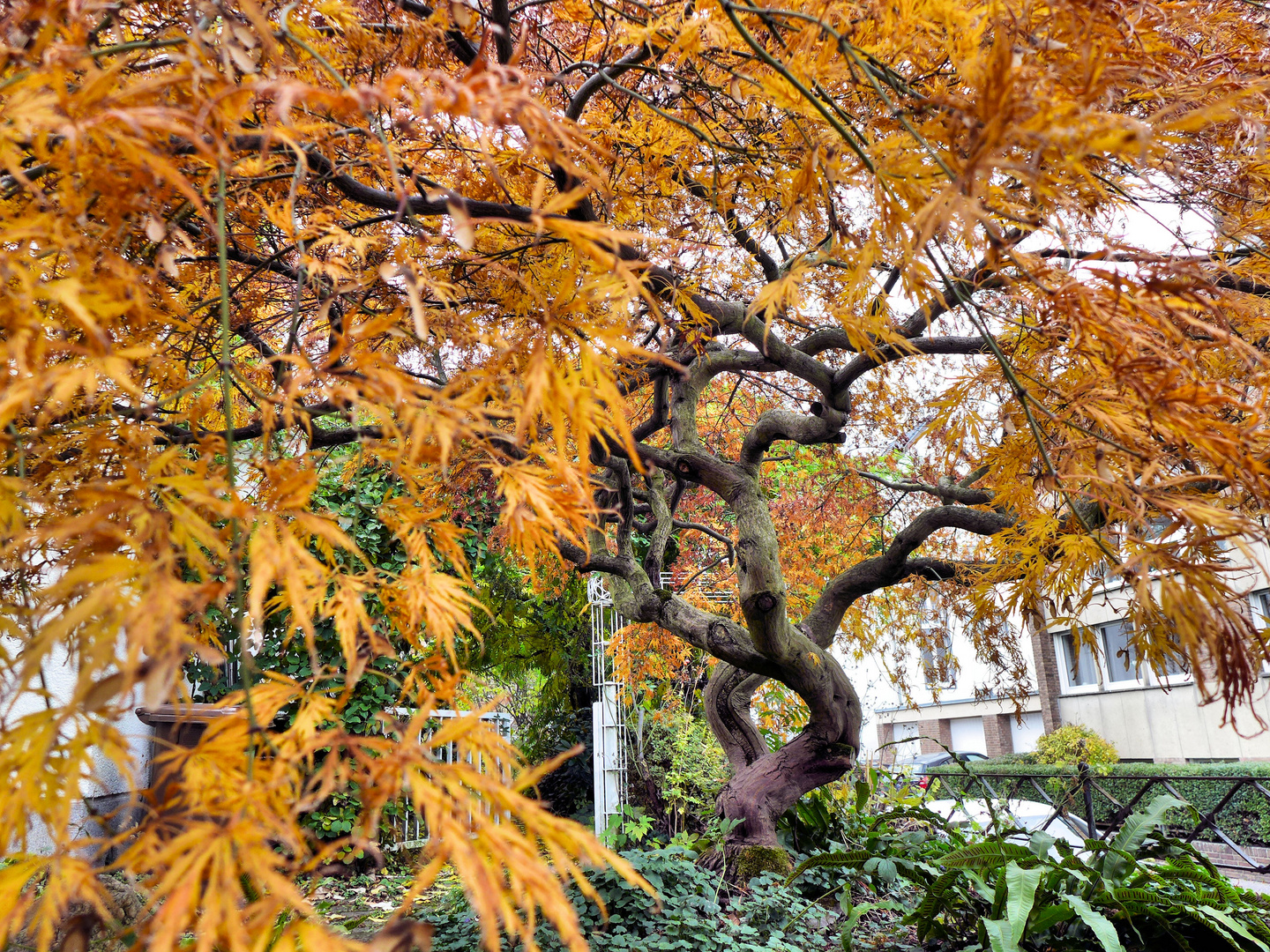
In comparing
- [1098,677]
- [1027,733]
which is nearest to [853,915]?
[1098,677]

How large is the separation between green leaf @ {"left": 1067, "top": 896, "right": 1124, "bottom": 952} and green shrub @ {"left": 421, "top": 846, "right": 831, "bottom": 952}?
1040 mm

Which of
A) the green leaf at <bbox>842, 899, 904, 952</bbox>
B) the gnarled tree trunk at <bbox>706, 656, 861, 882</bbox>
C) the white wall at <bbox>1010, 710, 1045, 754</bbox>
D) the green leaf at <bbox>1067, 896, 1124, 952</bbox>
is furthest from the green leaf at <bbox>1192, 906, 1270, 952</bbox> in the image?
the white wall at <bbox>1010, 710, 1045, 754</bbox>

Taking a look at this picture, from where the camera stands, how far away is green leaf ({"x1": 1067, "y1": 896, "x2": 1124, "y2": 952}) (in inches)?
107

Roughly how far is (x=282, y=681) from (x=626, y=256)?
1.28 metres

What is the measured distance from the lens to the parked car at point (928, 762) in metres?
6.47

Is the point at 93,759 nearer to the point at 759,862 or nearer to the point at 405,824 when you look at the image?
the point at 405,824

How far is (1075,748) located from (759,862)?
32.6ft

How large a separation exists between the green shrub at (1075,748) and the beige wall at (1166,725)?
415 mm

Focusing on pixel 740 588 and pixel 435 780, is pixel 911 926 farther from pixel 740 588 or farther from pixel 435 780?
pixel 435 780

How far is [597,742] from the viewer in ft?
19.3

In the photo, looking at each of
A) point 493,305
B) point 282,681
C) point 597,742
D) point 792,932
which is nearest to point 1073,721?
point 597,742

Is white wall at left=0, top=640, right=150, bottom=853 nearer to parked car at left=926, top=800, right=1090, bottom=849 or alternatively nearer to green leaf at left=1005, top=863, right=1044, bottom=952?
green leaf at left=1005, top=863, right=1044, bottom=952

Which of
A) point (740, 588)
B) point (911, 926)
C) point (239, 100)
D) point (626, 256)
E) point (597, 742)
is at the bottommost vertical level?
point (911, 926)

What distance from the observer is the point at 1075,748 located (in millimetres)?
11984
